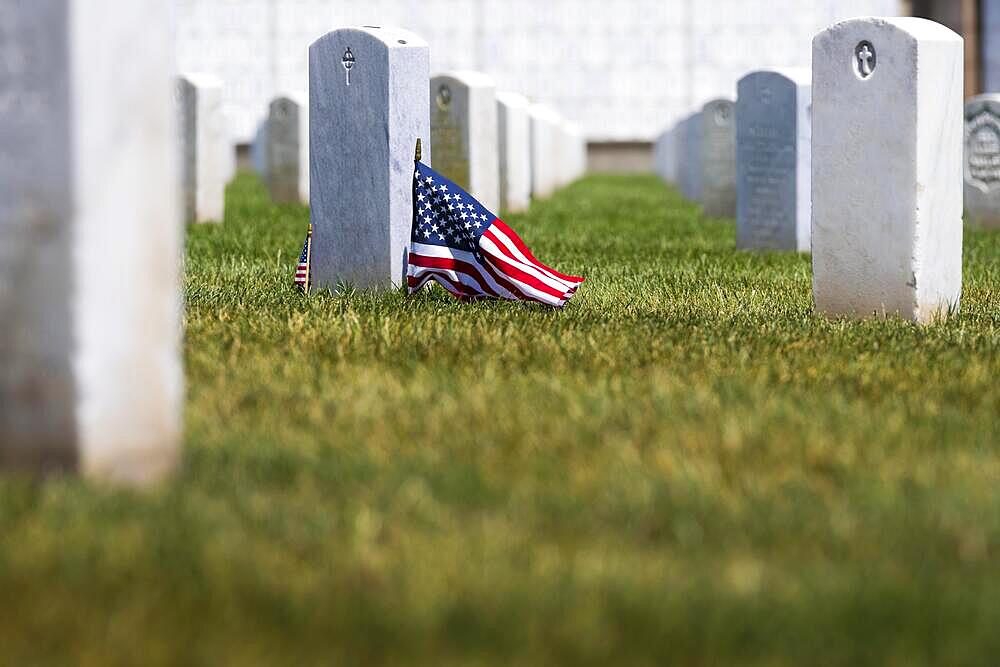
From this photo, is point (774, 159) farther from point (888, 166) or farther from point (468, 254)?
point (468, 254)

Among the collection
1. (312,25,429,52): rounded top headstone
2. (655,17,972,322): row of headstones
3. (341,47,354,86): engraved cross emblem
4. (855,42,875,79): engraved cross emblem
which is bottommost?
(655,17,972,322): row of headstones

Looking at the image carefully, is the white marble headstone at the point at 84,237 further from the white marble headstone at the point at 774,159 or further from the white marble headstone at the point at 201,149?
the white marble headstone at the point at 201,149

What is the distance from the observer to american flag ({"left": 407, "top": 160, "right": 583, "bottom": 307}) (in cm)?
734

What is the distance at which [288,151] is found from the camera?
63.5ft

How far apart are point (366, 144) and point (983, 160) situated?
8.86m

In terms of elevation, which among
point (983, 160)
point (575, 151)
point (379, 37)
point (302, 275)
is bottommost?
point (302, 275)

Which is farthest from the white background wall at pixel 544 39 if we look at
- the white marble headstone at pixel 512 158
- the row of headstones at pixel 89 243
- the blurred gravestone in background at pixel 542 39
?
the row of headstones at pixel 89 243

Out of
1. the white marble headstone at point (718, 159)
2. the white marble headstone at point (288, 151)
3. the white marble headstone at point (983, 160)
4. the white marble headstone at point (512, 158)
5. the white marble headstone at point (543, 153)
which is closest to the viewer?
the white marble headstone at point (983, 160)

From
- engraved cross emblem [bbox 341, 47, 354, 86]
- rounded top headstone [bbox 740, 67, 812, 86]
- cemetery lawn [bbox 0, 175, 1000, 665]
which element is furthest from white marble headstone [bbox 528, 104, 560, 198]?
cemetery lawn [bbox 0, 175, 1000, 665]

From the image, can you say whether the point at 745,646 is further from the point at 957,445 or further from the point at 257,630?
the point at 957,445

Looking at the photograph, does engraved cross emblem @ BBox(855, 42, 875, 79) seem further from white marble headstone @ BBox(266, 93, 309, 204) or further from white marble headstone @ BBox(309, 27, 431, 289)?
white marble headstone @ BBox(266, 93, 309, 204)

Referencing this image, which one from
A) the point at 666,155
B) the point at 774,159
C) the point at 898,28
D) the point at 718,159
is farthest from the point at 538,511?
the point at 666,155

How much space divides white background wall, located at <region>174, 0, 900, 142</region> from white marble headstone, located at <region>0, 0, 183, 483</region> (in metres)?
35.2

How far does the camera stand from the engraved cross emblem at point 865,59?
23.9 feet
